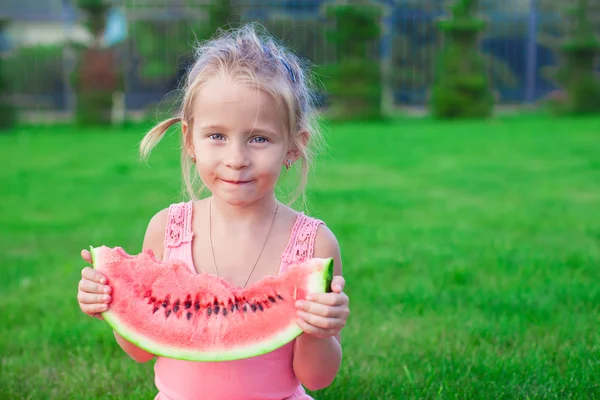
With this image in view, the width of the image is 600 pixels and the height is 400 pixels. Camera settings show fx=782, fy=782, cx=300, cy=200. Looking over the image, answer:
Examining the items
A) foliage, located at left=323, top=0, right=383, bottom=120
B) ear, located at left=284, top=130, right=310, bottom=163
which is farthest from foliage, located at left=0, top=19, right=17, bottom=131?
ear, located at left=284, top=130, right=310, bottom=163

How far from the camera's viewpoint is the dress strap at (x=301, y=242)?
94.4 inches

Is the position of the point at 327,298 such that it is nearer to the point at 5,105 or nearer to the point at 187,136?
the point at 187,136

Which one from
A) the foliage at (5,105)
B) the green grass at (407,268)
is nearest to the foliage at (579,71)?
the green grass at (407,268)

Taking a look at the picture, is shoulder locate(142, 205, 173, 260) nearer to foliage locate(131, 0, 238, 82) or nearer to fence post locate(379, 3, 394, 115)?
fence post locate(379, 3, 394, 115)

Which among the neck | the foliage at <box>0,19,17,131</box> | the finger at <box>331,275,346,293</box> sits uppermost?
the neck

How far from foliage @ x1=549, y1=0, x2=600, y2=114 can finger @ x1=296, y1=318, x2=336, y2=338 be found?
16459 millimetres

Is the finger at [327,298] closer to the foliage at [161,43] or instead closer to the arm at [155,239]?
the arm at [155,239]

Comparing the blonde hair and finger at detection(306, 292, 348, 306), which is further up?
the blonde hair

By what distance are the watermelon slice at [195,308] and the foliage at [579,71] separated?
16.4 metres

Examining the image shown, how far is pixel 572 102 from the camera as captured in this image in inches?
686

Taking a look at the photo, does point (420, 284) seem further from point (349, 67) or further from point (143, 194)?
point (349, 67)

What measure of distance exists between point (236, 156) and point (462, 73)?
616 inches

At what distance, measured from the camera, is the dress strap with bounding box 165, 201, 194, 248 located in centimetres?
248

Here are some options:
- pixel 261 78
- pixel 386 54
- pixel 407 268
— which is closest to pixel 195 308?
pixel 261 78
